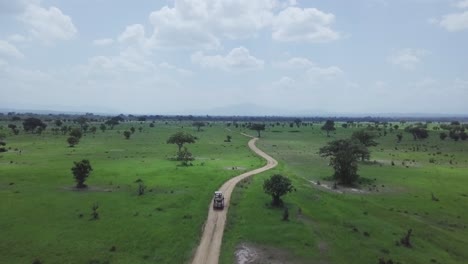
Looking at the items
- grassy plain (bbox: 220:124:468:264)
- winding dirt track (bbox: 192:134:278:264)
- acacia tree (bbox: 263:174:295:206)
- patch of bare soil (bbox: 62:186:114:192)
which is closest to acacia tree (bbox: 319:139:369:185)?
grassy plain (bbox: 220:124:468:264)

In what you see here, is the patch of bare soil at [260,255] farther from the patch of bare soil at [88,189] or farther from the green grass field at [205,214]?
the patch of bare soil at [88,189]

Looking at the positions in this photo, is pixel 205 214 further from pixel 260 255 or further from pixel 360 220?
pixel 360 220

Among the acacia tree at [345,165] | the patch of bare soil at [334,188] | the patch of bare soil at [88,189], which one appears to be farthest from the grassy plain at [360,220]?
the patch of bare soil at [88,189]

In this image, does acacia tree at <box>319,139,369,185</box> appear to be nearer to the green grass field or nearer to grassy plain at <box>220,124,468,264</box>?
grassy plain at <box>220,124,468,264</box>

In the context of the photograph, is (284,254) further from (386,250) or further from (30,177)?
(30,177)

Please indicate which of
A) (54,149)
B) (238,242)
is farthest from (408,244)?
(54,149)
